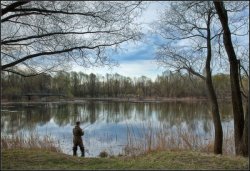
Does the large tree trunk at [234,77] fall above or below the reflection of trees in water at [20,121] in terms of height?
above

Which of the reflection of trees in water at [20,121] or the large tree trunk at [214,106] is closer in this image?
the large tree trunk at [214,106]

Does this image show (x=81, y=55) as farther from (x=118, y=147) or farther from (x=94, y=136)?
(x=94, y=136)

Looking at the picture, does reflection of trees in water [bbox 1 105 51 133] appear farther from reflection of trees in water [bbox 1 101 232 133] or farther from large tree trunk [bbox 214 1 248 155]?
large tree trunk [bbox 214 1 248 155]

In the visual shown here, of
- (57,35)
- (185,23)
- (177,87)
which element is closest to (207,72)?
(185,23)

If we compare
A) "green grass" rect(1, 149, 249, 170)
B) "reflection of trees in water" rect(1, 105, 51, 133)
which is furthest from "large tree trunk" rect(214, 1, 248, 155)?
"reflection of trees in water" rect(1, 105, 51, 133)

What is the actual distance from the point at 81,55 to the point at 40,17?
162 cm

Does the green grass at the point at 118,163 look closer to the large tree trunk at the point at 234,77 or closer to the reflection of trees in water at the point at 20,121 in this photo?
the large tree trunk at the point at 234,77

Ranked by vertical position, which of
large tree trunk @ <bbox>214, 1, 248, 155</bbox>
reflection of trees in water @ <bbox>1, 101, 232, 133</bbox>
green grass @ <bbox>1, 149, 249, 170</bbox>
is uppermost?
large tree trunk @ <bbox>214, 1, 248, 155</bbox>

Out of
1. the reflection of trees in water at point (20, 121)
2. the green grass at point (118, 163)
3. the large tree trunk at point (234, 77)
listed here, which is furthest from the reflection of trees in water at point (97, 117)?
the green grass at point (118, 163)

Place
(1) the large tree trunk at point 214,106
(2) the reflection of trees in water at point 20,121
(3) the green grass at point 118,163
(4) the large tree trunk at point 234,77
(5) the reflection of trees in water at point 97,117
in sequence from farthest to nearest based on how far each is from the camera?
(5) the reflection of trees in water at point 97,117 → (2) the reflection of trees in water at point 20,121 → (1) the large tree trunk at point 214,106 → (4) the large tree trunk at point 234,77 → (3) the green grass at point 118,163

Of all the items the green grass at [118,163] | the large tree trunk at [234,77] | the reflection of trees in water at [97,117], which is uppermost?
the large tree trunk at [234,77]

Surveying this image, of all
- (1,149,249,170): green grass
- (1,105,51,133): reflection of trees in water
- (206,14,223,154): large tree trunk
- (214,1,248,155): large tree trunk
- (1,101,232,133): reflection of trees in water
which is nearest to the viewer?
(1,149,249,170): green grass

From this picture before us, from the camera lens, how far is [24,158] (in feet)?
30.4

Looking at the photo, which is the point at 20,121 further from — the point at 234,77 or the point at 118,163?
the point at 118,163
